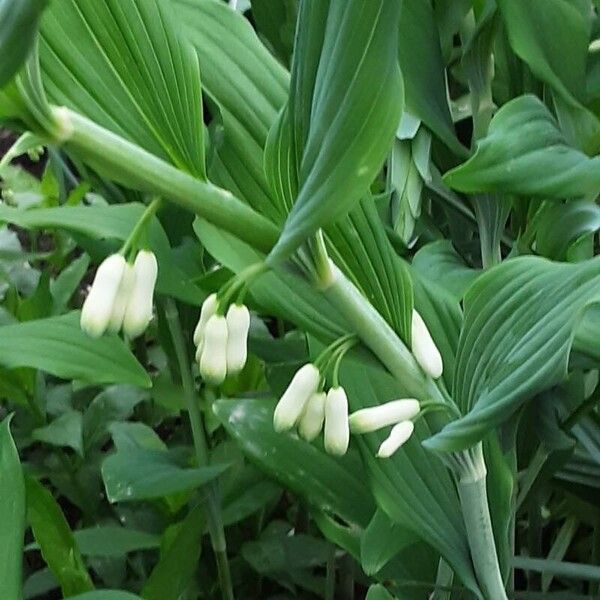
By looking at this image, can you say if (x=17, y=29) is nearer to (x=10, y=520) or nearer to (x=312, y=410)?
(x=312, y=410)

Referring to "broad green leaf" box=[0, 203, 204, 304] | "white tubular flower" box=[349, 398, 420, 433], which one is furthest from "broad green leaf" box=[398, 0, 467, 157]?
"white tubular flower" box=[349, 398, 420, 433]

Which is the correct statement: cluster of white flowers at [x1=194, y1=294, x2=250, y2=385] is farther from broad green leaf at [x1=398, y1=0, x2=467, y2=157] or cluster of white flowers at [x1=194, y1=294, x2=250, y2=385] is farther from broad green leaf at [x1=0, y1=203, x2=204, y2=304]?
broad green leaf at [x1=398, y1=0, x2=467, y2=157]

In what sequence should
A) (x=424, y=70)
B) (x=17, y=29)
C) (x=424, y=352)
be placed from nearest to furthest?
(x=17, y=29), (x=424, y=352), (x=424, y=70)

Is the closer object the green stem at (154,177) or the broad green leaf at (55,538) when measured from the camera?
the green stem at (154,177)

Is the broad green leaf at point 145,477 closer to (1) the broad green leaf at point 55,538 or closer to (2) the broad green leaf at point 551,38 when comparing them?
(1) the broad green leaf at point 55,538

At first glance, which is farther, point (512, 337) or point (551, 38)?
point (551, 38)

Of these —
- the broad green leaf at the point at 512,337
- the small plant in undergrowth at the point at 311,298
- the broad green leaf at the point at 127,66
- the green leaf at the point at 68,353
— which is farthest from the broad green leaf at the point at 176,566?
the broad green leaf at the point at 127,66

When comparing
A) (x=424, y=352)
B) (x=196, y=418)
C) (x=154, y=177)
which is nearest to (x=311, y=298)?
(x=424, y=352)
